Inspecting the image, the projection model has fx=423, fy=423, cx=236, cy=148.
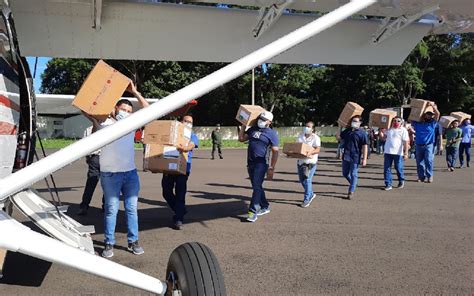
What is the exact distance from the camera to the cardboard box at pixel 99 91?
3004 mm

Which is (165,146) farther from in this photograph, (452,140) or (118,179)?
(452,140)

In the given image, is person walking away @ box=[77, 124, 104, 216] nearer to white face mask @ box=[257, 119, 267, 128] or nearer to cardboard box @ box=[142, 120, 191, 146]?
cardboard box @ box=[142, 120, 191, 146]

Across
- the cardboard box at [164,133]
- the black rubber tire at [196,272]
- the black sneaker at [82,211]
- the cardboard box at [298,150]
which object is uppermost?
the cardboard box at [164,133]

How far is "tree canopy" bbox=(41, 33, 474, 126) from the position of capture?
1441 inches

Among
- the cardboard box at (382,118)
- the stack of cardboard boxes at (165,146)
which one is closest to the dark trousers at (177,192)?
the stack of cardboard boxes at (165,146)

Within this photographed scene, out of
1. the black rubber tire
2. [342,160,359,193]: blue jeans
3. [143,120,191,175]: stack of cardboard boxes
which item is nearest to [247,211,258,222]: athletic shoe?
[143,120,191,175]: stack of cardboard boxes

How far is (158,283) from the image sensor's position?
2281mm

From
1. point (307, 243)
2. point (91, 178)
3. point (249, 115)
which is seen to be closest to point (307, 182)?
point (249, 115)

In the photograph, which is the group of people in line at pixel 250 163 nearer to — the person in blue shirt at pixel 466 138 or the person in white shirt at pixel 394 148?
the person in white shirt at pixel 394 148

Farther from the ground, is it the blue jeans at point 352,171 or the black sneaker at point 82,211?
the blue jeans at point 352,171

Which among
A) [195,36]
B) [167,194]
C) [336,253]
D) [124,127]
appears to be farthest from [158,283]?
[167,194]

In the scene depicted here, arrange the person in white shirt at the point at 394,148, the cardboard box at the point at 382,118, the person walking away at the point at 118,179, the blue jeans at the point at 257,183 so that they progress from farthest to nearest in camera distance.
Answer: the cardboard box at the point at 382,118 < the person in white shirt at the point at 394,148 < the blue jeans at the point at 257,183 < the person walking away at the point at 118,179

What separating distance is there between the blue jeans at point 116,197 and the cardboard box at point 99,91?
6.55ft

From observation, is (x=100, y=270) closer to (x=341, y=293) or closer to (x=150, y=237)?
(x=341, y=293)
